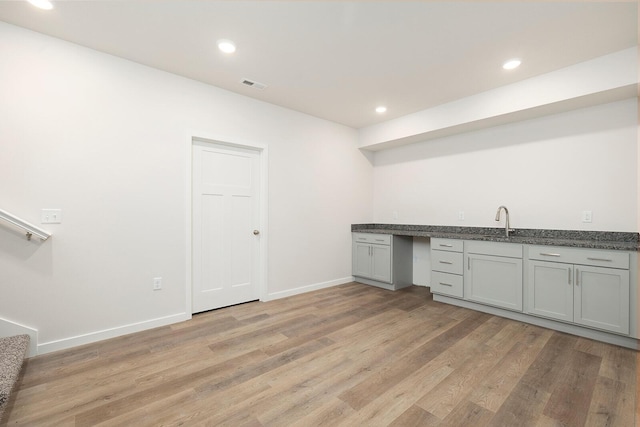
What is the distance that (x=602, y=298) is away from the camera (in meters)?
2.52

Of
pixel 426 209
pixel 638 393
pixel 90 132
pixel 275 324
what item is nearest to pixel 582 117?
pixel 426 209

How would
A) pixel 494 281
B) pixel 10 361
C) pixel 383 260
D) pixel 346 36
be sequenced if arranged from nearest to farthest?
pixel 10 361
pixel 346 36
pixel 494 281
pixel 383 260

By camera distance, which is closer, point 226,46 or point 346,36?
point 346,36

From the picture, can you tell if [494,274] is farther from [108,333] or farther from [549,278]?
[108,333]

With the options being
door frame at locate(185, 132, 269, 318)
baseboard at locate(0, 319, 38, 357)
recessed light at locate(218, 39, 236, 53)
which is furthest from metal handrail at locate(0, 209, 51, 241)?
recessed light at locate(218, 39, 236, 53)

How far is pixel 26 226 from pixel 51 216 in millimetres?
212

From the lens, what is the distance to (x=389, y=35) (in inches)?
91.9

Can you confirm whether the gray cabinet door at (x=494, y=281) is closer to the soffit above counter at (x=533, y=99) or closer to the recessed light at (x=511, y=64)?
the soffit above counter at (x=533, y=99)

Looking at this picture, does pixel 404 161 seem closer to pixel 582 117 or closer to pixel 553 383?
pixel 582 117

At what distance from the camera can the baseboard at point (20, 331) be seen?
2172mm

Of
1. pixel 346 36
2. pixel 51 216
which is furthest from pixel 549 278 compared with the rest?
pixel 51 216

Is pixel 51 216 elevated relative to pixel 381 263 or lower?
elevated

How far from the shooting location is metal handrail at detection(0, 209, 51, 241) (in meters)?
2.08

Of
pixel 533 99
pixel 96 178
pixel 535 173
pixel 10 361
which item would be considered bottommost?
pixel 10 361
